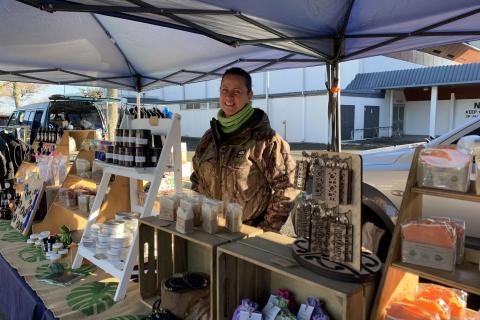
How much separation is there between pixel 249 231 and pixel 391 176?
2.14 meters

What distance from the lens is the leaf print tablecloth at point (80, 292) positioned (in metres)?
1.77

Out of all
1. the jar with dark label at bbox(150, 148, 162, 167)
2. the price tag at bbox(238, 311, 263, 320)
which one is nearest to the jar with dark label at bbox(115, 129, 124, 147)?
the jar with dark label at bbox(150, 148, 162, 167)

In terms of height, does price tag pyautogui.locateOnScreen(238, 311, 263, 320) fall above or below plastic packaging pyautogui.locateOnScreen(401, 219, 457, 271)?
below

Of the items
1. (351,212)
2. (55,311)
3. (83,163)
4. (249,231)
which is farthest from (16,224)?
(351,212)

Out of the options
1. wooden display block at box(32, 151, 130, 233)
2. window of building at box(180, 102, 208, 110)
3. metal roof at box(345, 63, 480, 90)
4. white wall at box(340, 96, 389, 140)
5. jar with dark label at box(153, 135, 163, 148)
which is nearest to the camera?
jar with dark label at box(153, 135, 163, 148)

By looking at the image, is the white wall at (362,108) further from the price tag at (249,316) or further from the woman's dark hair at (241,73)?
the price tag at (249,316)

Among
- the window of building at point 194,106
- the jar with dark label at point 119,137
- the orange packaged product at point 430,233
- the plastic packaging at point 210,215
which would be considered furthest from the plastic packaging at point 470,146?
the window of building at point 194,106

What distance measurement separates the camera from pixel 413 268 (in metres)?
1.13

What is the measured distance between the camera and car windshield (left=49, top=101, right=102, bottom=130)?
8182mm

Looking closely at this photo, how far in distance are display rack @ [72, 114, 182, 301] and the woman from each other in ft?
Answer: 0.77

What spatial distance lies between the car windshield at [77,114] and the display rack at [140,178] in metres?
6.27

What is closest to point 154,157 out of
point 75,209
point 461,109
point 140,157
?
point 140,157

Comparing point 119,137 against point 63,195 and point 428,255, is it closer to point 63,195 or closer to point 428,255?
point 63,195

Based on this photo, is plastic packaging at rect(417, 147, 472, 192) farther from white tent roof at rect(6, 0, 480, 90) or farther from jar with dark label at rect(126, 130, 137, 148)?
white tent roof at rect(6, 0, 480, 90)
